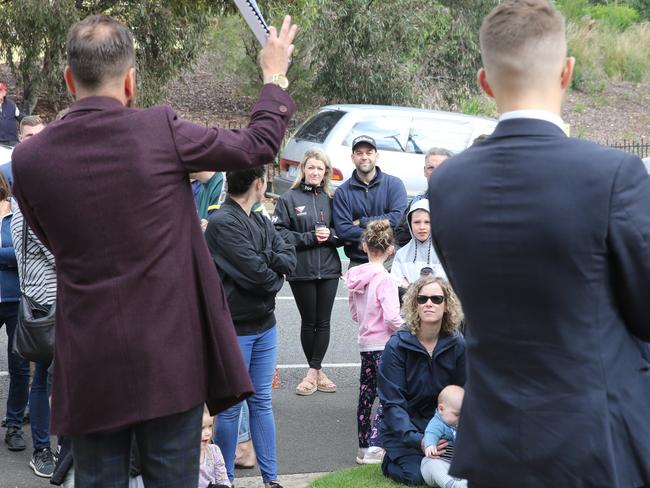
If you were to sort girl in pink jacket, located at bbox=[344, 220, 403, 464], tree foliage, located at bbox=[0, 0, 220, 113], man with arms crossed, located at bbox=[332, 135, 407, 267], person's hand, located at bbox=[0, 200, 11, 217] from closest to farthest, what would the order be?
person's hand, located at bbox=[0, 200, 11, 217], girl in pink jacket, located at bbox=[344, 220, 403, 464], man with arms crossed, located at bbox=[332, 135, 407, 267], tree foliage, located at bbox=[0, 0, 220, 113]

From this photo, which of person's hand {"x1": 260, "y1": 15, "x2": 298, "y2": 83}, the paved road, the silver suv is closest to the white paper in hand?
person's hand {"x1": 260, "y1": 15, "x2": 298, "y2": 83}

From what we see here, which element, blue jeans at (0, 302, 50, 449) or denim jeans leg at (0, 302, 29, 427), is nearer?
blue jeans at (0, 302, 50, 449)

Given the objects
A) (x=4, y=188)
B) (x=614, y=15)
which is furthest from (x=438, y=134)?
(x=614, y=15)

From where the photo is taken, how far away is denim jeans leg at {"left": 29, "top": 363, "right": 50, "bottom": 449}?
6551mm

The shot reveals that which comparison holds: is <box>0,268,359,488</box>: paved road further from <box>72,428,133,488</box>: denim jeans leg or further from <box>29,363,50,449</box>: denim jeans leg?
<box>72,428,133,488</box>: denim jeans leg

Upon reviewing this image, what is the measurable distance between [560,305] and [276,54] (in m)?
1.44

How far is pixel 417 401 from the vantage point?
6332 millimetres

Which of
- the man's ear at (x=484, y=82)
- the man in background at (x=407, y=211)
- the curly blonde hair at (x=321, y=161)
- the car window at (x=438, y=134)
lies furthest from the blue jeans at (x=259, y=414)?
the car window at (x=438, y=134)

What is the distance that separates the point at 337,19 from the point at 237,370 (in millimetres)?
20178

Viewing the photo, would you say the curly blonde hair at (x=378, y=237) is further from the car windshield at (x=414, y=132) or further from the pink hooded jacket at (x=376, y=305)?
the car windshield at (x=414, y=132)

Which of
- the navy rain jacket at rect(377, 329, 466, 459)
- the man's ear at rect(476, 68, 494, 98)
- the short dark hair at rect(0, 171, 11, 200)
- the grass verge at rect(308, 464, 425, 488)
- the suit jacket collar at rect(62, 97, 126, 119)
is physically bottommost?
the grass verge at rect(308, 464, 425, 488)

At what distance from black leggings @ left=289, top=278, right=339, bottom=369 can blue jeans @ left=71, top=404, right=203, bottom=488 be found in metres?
4.91

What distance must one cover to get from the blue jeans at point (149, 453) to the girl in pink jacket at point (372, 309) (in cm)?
372

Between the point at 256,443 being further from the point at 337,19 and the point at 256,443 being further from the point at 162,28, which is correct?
the point at 337,19
